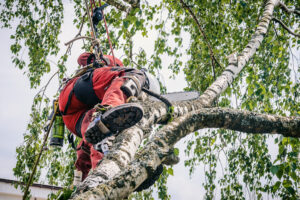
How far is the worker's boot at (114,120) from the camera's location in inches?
64.1

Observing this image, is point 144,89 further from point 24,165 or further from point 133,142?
point 24,165

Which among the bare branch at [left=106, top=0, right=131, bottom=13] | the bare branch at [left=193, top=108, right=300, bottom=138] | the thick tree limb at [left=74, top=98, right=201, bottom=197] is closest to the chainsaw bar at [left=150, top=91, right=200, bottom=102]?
the thick tree limb at [left=74, top=98, right=201, bottom=197]

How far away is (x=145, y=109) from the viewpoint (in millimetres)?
1766

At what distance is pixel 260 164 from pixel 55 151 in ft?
9.01

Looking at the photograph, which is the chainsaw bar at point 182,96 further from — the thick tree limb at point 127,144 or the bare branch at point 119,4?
the bare branch at point 119,4

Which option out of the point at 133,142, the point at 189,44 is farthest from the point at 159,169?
the point at 189,44

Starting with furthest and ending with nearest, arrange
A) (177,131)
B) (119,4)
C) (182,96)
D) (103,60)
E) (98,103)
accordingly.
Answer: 1. (119,4)
2. (182,96)
3. (103,60)
4. (98,103)
5. (177,131)

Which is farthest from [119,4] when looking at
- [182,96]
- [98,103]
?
[98,103]

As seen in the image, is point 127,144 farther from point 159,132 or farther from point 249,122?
point 249,122

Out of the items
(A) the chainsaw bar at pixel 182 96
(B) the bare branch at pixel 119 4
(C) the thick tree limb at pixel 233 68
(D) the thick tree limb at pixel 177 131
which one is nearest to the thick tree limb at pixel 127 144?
(D) the thick tree limb at pixel 177 131

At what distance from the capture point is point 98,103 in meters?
1.92

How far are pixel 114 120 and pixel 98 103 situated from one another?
31cm

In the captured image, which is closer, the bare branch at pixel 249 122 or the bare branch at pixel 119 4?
the bare branch at pixel 249 122

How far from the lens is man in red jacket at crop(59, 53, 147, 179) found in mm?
1652
